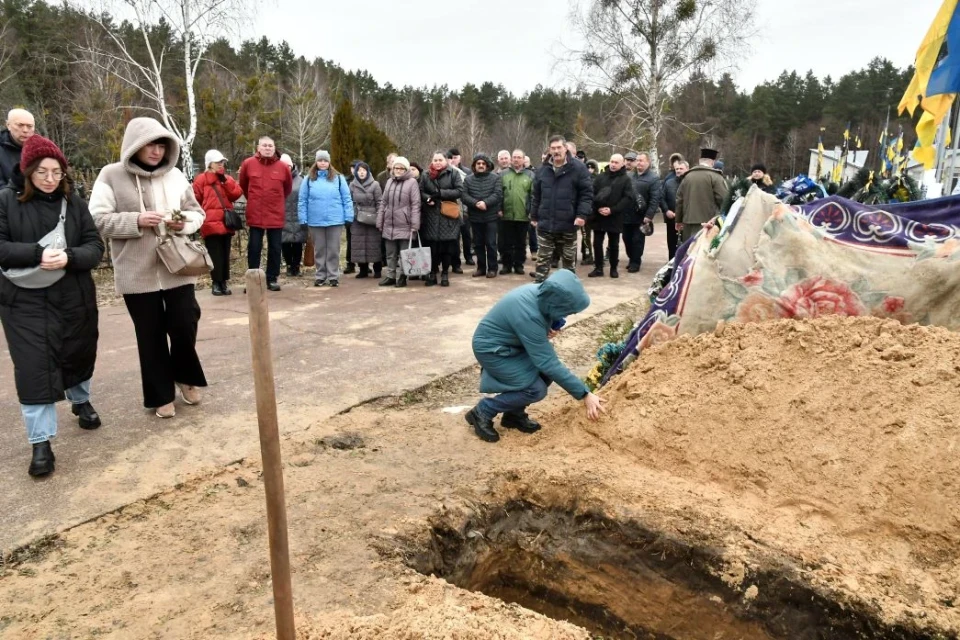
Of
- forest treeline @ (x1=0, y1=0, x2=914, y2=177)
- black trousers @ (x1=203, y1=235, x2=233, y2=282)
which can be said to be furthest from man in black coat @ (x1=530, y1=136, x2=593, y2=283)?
forest treeline @ (x1=0, y1=0, x2=914, y2=177)

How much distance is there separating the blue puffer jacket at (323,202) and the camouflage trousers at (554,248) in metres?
2.55

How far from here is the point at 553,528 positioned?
3.36 meters

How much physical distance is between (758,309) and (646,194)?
6365mm

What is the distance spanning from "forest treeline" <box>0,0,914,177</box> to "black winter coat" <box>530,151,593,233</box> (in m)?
8.43

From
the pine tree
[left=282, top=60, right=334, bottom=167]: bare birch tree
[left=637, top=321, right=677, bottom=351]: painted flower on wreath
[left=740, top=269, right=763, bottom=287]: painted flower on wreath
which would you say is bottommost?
[left=637, top=321, right=677, bottom=351]: painted flower on wreath

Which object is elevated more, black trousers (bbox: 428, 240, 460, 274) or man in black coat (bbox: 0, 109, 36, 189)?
man in black coat (bbox: 0, 109, 36, 189)

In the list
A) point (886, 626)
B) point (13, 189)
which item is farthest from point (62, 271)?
point (886, 626)

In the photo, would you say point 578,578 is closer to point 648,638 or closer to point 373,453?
point 648,638

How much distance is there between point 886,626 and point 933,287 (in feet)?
6.45

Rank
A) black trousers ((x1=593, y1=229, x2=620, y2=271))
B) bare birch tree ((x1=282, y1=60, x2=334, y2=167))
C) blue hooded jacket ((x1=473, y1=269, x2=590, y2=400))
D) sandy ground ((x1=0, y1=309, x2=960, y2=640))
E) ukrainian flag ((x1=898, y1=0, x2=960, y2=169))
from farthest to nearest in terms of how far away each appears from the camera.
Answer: bare birch tree ((x1=282, y1=60, x2=334, y2=167))
black trousers ((x1=593, y1=229, x2=620, y2=271))
ukrainian flag ((x1=898, y1=0, x2=960, y2=169))
blue hooded jacket ((x1=473, y1=269, x2=590, y2=400))
sandy ground ((x1=0, y1=309, x2=960, y2=640))

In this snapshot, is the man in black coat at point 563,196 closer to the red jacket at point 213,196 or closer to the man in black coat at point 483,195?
the man in black coat at point 483,195

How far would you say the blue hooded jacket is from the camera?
366 cm

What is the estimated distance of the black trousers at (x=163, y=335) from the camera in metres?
4.04

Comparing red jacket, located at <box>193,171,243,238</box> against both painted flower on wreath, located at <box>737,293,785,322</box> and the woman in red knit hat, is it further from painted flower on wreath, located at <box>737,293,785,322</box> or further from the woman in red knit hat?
painted flower on wreath, located at <box>737,293,785,322</box>
